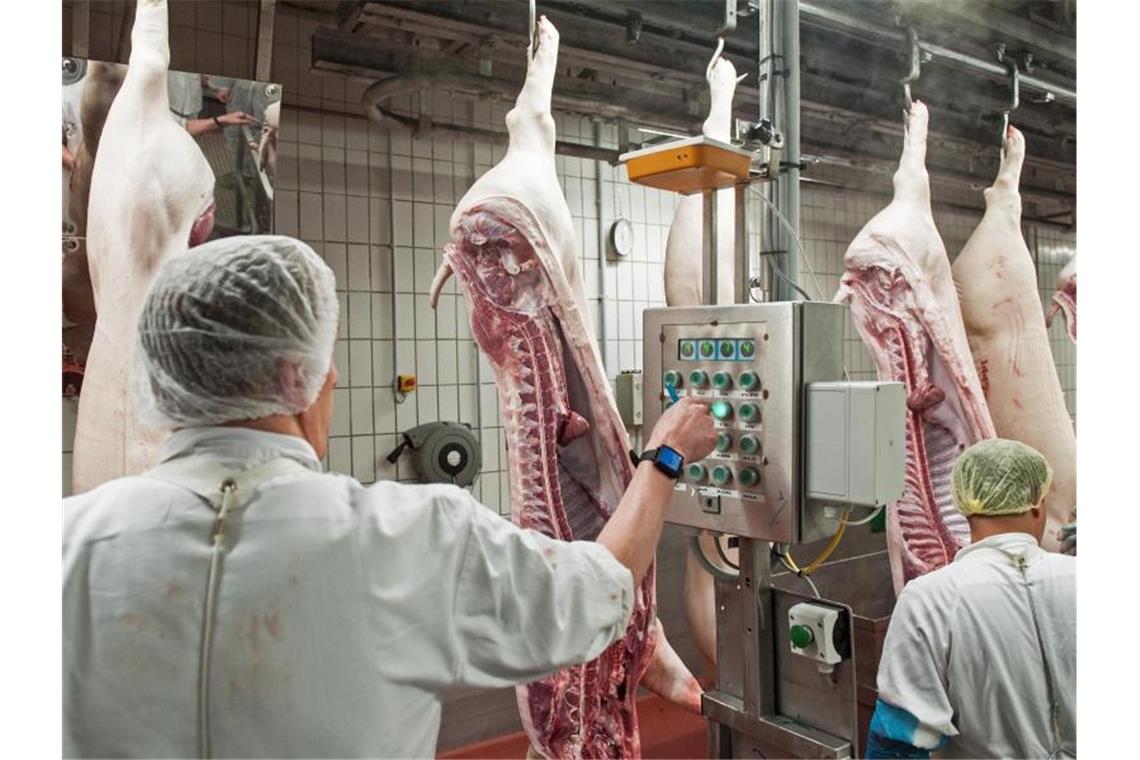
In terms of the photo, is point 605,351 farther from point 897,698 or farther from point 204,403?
point 204,403

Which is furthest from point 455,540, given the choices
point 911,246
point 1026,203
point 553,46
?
point 1026,203

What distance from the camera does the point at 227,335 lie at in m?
1.00

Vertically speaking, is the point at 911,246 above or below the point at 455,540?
above

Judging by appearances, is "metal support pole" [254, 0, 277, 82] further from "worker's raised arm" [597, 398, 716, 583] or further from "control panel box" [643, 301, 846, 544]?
"worker's raised arm" [597, 398, 716, 583]

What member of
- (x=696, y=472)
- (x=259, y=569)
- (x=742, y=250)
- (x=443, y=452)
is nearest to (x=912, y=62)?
(x=742, y=250)

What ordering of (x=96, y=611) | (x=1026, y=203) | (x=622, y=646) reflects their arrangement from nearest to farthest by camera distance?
(x=96, y=611)
(x=622, y=646)
(x=1026, y=203)

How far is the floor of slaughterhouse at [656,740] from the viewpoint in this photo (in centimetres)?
259

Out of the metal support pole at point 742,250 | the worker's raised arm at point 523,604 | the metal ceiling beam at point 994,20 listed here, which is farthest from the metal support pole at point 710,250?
the metal ceiling beam at point 994,20

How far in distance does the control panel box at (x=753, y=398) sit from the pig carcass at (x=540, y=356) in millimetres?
284

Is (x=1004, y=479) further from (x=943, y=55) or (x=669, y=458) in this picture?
(x=943, y=55)

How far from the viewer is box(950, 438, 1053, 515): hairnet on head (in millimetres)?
1640

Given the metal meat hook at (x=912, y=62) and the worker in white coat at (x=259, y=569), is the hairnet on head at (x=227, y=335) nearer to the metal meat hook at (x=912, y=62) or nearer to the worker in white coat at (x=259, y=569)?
the worker in white coat at (x=259, y=569)
